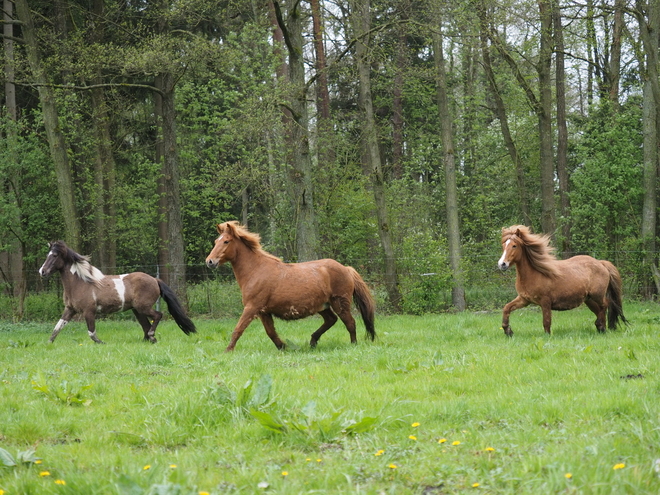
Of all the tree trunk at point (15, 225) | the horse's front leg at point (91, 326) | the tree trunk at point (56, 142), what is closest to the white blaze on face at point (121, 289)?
the horse's front leg at point (91, 326)

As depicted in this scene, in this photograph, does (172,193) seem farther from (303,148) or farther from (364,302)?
(364,302)

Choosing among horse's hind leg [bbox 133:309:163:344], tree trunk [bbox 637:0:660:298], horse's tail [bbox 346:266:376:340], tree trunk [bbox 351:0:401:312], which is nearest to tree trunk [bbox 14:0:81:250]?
horse's hind leg [bbox 133:309:163:344]

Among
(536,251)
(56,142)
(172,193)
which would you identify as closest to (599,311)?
(536,251)

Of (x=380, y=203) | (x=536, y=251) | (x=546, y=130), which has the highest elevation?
(x=546, y=130)

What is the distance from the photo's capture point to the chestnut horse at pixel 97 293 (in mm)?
13227

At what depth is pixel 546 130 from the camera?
19.3 m

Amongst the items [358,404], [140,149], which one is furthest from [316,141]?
[358,404]

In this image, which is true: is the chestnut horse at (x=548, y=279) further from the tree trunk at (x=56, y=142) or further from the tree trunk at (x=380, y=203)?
the tree trunk at (x=56, y=142)

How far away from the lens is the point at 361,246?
20281mm

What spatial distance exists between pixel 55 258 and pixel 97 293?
1.08m

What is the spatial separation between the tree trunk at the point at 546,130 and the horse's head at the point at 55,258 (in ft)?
40.2

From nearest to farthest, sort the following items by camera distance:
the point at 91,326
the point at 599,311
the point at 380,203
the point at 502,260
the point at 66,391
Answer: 1. the point at 66,391
2. the point at 502,260
3. the point at 599,311
4. the point at 91,326
5. the point at 380,203

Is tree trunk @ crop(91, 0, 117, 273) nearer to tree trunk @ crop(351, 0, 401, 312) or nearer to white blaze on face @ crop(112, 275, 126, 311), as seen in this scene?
white blaze on face @ crop(112, 275, 126, 311)

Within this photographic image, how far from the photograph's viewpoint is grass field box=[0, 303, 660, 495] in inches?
154
